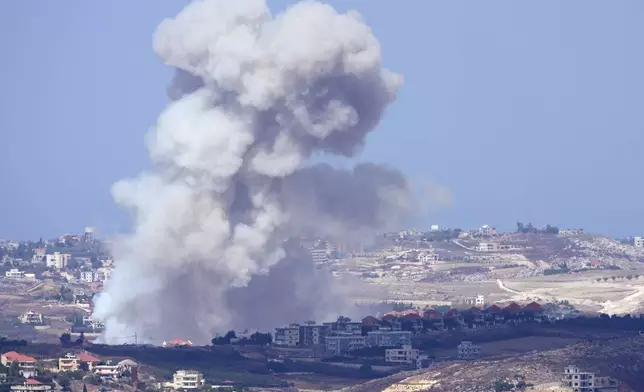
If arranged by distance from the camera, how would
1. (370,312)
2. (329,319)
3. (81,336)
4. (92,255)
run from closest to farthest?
(81,336) < (329,319) < (370,312) < (92,255)

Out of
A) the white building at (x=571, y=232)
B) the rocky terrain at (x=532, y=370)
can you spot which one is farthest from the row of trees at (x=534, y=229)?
the rocky terrain at (x=532, y=370)

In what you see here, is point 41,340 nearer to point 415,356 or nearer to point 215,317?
point 215,317

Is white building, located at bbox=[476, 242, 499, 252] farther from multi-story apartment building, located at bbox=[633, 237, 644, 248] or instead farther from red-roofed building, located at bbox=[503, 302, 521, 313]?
red-roofed building, located at bbox=[503, 302, 521, 313]

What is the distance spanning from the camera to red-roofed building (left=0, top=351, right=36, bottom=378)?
52781 millimetres

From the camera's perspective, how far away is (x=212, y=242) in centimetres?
6038

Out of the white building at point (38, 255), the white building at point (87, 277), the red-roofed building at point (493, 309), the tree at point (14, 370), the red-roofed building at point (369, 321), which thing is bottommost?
the tree at point (14, 370)

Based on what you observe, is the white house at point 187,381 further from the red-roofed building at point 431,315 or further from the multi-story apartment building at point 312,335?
the red-roofed building at point 431,315

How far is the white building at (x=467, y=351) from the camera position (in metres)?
59.5

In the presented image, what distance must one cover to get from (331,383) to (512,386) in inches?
356

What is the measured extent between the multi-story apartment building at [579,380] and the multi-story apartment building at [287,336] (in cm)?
1632

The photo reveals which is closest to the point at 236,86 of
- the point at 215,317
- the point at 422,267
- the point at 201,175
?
the point at 201,175

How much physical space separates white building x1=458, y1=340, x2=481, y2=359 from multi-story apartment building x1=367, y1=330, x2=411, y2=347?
296cm

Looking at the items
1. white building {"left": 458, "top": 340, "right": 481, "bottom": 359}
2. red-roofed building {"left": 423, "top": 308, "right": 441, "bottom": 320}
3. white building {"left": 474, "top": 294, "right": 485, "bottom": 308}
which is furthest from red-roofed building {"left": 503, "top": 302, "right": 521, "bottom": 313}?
white building {"left": 458, "top": 340, "right": 481, "bottom": 359}

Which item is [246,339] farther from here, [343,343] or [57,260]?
[57,260]
